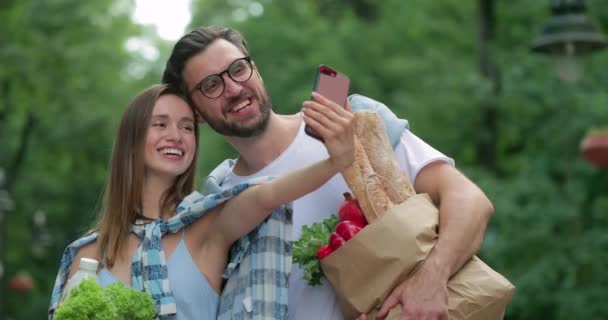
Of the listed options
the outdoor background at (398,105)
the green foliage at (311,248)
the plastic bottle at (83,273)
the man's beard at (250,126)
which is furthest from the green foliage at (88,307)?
the outdoor background at (398,105)

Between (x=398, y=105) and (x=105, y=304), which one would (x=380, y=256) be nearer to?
(x=105, y=304)

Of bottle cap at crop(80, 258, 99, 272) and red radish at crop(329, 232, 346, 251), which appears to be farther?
bottle cap at crop(80, 258, 99, 272)

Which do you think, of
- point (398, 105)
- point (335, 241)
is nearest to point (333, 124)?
point (335, 241)

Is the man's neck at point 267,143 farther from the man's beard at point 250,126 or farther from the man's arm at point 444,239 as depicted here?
the man's arm at point 444,239

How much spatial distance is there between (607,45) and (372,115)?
604 cm

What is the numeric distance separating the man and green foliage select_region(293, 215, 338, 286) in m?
0.25

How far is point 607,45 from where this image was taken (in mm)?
9164

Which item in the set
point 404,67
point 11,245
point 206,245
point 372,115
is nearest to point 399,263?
point 372,115

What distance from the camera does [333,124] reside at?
3.41 meters

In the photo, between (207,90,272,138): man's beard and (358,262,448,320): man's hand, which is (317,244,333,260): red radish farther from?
(207,90,272,138): man's beard

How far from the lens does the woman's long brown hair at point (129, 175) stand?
427cm

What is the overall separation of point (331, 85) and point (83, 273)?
1.21 m

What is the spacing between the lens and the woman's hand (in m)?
3.41

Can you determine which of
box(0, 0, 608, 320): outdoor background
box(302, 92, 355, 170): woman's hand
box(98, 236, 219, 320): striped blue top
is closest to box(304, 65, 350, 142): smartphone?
box(302, 92, 355, 170): woman's hand
